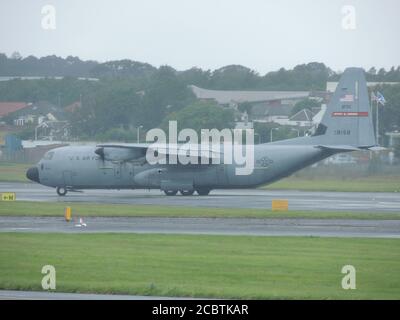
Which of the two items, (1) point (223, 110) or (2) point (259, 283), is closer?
(2) point (259, 283)

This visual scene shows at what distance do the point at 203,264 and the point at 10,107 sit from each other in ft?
Result: 277

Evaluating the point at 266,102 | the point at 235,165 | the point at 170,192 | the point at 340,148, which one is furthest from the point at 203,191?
the point at 266,102

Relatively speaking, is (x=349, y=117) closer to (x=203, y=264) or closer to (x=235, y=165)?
(x=235, y=165)

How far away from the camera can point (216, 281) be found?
888 inches

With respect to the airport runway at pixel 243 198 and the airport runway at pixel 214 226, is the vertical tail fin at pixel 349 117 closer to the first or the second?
the airport runway at pixel 243 198

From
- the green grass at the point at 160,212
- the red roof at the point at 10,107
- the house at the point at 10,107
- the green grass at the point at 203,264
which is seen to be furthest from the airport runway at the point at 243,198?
the red roof at the point at 10,107

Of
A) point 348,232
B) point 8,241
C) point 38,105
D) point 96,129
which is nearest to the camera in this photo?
point 8,241

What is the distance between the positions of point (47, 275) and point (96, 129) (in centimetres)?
7377

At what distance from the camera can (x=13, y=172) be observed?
242 ft

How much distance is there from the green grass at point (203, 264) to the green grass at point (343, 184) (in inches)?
1126
